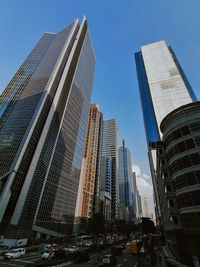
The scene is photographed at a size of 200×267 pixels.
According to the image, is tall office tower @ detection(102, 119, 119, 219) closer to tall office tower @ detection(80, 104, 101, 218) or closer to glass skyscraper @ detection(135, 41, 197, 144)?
tall office tower @ detection(80, 104, 101, 218)

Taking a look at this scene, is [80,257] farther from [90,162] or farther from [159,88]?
[90,162]

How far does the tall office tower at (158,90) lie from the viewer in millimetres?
81688

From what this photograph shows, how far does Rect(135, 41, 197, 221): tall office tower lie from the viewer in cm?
8169

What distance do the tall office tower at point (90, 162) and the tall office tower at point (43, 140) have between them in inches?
540

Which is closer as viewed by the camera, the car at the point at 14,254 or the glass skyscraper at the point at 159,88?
the car at the point at 14,254

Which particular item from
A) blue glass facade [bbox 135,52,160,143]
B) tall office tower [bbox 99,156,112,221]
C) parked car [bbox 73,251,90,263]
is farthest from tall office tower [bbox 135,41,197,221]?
parked car [bbox 73,251,90,263]

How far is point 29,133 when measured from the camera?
66.1 m

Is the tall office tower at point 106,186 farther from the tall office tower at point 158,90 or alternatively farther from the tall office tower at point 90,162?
the tall office tower at point 158,90

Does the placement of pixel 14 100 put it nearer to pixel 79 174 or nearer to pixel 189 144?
pixel 79 174

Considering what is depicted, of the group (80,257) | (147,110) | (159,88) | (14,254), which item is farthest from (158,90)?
(14,254)

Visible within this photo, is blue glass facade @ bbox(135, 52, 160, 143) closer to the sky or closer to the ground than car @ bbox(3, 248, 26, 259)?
closer to the sky

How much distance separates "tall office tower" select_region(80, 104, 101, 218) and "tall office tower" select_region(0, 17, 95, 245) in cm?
1372

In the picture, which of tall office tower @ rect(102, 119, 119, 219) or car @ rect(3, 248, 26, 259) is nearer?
car @ rect(3, 248, 26, 259)

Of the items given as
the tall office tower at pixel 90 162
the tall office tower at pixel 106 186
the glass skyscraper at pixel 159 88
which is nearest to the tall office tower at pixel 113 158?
the tall office tower at pixel 106 186
